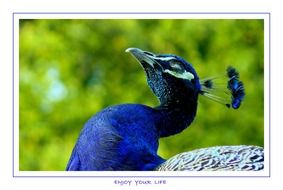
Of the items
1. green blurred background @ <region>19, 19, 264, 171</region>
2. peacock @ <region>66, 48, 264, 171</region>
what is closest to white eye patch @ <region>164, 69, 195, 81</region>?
peacock @ <region>66, 48, 264, 171</region>

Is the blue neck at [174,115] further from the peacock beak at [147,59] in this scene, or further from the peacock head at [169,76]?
the peacock beak at [147,59]

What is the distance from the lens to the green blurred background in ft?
14.5

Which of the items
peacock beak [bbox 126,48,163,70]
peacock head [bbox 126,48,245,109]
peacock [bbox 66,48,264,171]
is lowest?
peacock [bbox 66,48,264,171]

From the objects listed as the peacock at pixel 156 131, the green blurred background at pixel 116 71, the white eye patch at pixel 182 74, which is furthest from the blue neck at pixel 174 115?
the green blurred background at pixel 116 71

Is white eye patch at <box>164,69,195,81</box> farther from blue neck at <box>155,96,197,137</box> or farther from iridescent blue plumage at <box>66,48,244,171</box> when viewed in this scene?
blue neck at <box>155,96,197,137</box>

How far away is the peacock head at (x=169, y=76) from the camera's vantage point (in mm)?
2844

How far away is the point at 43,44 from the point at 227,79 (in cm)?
187

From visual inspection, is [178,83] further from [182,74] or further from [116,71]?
[116,71]

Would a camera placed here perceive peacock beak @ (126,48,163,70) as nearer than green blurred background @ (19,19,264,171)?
Yes

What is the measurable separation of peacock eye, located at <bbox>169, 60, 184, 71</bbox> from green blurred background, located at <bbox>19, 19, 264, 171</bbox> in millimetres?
1417
